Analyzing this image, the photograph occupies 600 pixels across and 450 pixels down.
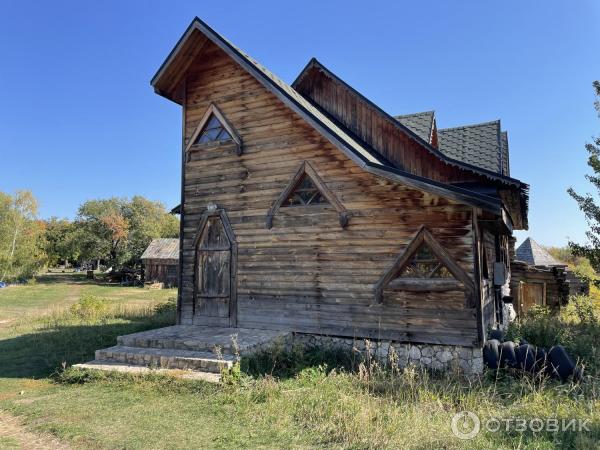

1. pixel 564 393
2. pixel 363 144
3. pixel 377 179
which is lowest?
pixel 564 393

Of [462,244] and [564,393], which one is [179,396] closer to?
[462,244]

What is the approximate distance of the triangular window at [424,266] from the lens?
8.46 meters

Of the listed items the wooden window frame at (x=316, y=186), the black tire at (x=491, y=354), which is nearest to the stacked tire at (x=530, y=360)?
the black tire at (x=491, y=354)

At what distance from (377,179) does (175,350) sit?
5597 mm

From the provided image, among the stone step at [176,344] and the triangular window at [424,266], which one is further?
the triangular window at [424,266]

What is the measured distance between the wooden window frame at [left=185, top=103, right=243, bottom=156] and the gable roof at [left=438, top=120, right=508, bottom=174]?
22.0 ft

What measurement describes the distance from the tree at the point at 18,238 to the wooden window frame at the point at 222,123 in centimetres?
4354

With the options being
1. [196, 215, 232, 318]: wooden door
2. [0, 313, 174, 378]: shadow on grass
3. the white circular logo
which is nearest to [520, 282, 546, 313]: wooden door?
[196, 215, 232, 318]: wooden door

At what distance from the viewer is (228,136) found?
11.1m

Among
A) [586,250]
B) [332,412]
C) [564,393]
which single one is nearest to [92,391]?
[332,412]

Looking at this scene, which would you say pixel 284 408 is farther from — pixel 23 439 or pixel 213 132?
pixel 213 132

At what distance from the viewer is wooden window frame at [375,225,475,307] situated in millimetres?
8125

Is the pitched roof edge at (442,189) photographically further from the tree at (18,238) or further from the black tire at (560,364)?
the tree at (18,238)

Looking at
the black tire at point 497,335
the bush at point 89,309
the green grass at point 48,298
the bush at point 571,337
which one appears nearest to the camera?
the bush at point 571,337
